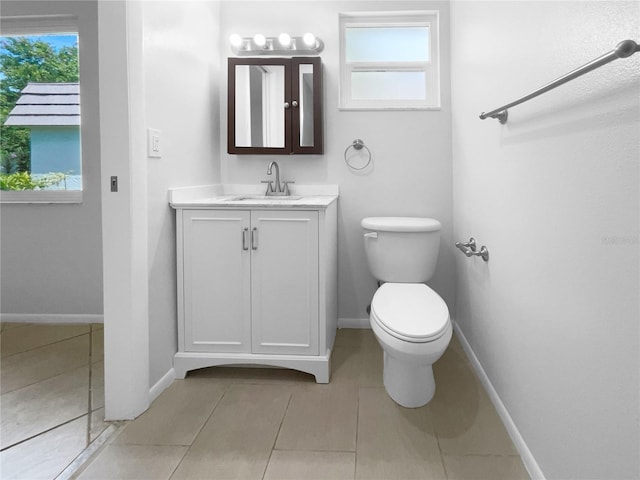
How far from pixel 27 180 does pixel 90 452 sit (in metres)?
2.23

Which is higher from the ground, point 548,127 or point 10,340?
point 548,127

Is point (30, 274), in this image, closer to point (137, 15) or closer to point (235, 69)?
point (235, 69)

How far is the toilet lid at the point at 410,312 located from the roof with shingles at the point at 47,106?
2.37 m

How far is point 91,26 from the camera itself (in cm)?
299

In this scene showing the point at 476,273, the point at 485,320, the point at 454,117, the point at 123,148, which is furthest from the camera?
the point at 454,117

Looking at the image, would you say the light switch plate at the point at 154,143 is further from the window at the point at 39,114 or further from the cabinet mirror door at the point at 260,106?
the window at the point at 39,114

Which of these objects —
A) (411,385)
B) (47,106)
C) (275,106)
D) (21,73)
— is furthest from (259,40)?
(411,385)

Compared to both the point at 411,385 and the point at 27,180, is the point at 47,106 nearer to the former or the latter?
the point at 27,180

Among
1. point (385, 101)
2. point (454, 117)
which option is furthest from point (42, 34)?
point (454, 117)

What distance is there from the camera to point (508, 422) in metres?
1.74

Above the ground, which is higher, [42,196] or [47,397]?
[42,196]

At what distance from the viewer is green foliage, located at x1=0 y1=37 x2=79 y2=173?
309cm

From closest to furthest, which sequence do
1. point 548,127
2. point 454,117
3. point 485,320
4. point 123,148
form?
point 548,127 → point 123,148 → point 485,320 → point 454,117

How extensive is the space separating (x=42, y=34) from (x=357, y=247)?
250cm
